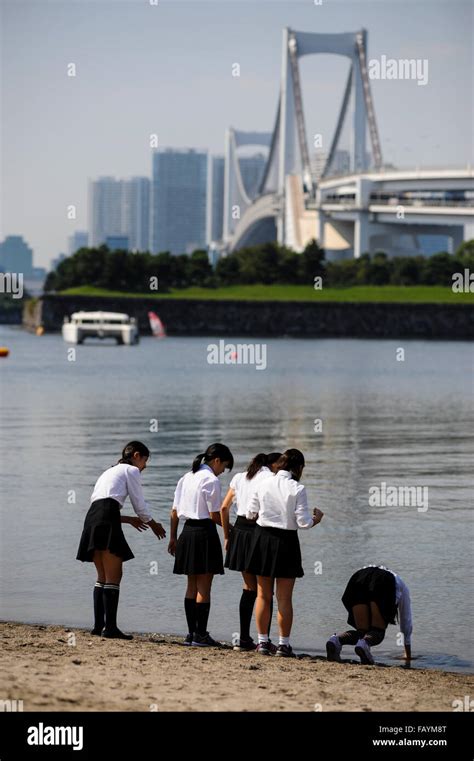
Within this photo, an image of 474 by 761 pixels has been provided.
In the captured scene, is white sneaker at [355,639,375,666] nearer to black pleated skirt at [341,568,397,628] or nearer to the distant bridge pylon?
black pleated skirt at [341,568,397,628]

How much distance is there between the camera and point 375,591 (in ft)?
31.5

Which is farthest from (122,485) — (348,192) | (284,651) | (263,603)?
(348,192)

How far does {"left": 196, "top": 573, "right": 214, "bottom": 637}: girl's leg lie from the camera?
9945mm

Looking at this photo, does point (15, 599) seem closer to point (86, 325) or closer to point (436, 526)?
point (436, 526)

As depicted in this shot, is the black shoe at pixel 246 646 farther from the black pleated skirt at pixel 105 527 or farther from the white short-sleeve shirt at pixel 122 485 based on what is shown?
the white short-sleeve shirt at pixel 122 485

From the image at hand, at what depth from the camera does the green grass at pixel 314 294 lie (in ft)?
359

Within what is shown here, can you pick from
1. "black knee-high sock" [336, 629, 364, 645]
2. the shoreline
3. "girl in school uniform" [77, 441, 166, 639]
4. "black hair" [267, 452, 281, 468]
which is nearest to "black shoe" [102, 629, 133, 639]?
"girl in school uniform" [77, 441, 166, 639]

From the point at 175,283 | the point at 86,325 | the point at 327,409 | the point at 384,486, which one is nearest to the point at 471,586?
the point at 384,486

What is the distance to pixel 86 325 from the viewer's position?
303 feet

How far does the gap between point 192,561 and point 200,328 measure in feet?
324

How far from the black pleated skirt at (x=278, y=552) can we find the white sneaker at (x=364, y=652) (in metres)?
0.63

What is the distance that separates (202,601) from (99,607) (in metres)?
0.73

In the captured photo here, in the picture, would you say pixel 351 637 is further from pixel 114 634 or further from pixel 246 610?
pixel 114 634

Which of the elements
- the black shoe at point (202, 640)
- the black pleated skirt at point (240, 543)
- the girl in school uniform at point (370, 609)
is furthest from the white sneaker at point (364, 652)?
the black shoe at point (202, 640)
